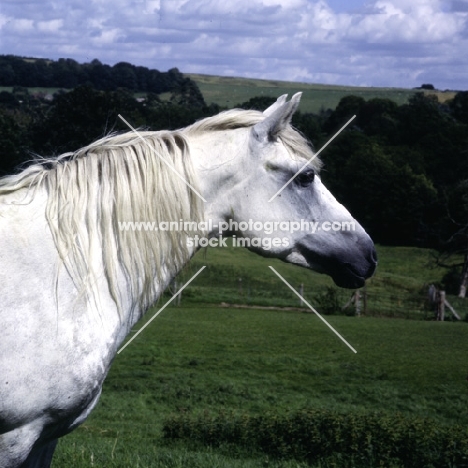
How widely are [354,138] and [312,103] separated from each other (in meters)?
55.3

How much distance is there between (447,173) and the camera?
65312 millimetres

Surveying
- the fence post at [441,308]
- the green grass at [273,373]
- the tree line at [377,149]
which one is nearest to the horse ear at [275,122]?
the green grass at [273,373]

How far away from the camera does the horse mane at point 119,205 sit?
3.73 meters

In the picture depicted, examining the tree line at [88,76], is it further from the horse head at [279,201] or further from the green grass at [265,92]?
the horse head at [279,201]

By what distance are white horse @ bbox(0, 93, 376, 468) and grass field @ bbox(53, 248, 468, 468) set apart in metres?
2.94

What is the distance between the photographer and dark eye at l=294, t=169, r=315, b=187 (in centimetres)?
409

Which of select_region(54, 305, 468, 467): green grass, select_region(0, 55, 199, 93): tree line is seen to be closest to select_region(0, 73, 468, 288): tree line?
select_region(0, 55, 199, 93): tree line

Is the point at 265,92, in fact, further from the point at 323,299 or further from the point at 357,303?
the point at 357,303

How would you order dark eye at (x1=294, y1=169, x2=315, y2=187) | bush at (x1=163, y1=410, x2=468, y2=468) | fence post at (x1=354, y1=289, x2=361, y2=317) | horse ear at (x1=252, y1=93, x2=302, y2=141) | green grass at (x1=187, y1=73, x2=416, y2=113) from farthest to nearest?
green grass at (x1=187, y1=73, x2=416, y2=113), fence post at (x1=354, y1=289, x2=361, y2=317), bush at (x1=163, y1=410, x2=468, y2=468), dark eye at (x1=294, y1=169, x2=315, y2=187), horse ear at (x1=252, y1=93, x2=302, y2=141)

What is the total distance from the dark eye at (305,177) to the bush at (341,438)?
4999 mm

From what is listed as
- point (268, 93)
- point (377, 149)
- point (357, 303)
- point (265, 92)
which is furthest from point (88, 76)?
point (357, 303)

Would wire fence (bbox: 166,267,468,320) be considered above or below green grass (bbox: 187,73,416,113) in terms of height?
below

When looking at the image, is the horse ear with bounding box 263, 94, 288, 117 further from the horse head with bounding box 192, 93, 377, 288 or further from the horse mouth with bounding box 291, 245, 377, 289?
the horse mouth with bounding box 291, 245, 377, 289

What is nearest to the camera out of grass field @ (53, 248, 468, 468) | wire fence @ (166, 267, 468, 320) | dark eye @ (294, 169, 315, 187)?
dark eye @ (294, 169, 315, 187)
